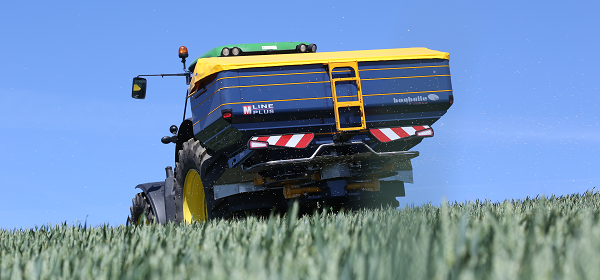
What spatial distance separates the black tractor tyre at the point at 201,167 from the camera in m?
6.90

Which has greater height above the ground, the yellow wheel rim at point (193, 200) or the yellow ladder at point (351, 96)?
the yellow ladder at point (351, 96)

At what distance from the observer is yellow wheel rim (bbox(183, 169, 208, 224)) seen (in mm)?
7816

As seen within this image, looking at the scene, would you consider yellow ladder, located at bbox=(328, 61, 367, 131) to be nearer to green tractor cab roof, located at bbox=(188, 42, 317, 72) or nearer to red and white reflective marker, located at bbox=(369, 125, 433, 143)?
red and white reflective marker, located at bbox=(369, 125, 433, 143)

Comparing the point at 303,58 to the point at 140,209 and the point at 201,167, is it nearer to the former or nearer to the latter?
the point at 201,167

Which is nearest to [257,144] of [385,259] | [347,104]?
[347,104]

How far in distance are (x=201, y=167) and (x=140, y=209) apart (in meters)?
2.80

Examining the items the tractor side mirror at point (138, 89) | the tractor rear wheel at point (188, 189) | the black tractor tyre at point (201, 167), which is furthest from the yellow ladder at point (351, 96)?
the tractor side mirror at point (138, 89)

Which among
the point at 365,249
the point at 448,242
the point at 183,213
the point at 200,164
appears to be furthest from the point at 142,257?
the point at 183,213

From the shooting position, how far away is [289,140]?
6.15 meters

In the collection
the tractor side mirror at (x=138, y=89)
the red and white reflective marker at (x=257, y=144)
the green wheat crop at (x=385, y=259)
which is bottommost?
the green wheat crop at (x=385, y=259)

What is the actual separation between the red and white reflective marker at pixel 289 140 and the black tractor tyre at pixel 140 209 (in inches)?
124

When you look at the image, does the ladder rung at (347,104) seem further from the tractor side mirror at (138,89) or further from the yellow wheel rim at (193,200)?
the tractor side mirror at (138,89)

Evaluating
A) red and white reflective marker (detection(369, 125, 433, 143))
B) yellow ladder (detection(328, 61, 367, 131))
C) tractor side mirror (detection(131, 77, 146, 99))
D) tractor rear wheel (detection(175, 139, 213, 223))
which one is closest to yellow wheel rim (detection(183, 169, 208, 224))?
tractor rear wheel (detection(175, 139, 213, 223))

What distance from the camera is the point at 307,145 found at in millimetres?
6141
